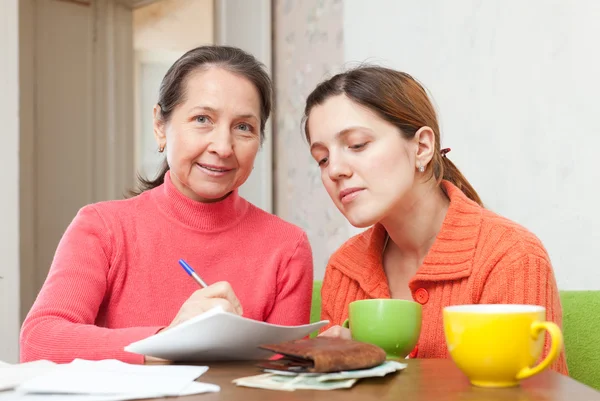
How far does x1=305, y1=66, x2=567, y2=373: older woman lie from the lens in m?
1.17

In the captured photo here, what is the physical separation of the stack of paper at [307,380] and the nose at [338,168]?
52 cm

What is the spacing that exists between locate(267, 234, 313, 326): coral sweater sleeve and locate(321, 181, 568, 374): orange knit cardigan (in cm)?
14

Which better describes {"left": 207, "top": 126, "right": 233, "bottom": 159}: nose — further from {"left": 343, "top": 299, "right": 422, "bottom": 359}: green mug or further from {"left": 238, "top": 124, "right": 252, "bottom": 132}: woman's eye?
{"left": 343, "top": 299, "right": 422, "bottom": 359}: green mug

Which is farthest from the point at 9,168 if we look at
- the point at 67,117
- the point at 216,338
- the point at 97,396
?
the point at 97,396

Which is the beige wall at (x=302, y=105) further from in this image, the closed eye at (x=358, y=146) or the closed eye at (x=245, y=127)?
the closed eye at (x=358, y=146)

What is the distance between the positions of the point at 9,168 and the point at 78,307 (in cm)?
155

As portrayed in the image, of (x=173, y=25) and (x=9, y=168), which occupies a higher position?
(x=173, y=25)

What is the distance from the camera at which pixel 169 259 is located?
1407 millimetres

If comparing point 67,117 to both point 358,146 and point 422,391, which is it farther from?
point 422,391

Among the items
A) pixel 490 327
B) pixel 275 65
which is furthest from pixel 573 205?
pixel 275 65

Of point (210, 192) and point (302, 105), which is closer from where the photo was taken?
point (210, 192)

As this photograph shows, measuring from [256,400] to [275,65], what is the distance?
2423 mm

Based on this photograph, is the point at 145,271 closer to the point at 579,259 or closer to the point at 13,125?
the point at 579,259

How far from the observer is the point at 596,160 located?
164cm
